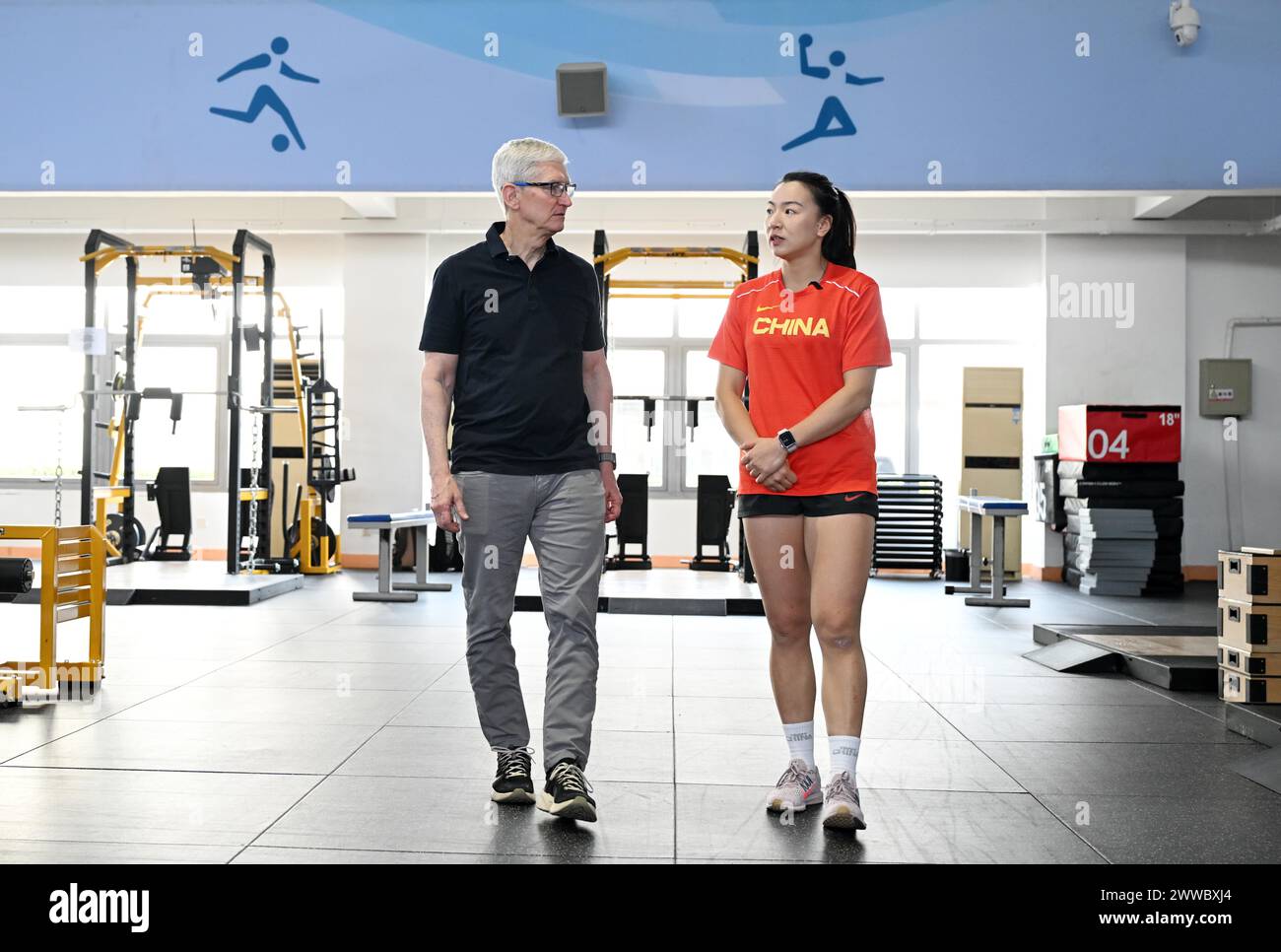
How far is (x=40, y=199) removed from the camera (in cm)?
1105

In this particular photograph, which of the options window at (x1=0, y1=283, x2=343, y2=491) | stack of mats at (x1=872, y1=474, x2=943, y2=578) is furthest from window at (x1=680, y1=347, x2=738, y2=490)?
window at (x1=0, y1=283, x2=343, y2=491)

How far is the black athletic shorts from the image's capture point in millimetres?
2604

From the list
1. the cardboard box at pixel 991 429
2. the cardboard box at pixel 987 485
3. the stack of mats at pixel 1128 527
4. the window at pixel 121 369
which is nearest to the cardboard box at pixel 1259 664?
the stack of mats at pixel 1128 527

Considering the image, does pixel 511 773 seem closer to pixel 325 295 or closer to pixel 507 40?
pixel 507 40

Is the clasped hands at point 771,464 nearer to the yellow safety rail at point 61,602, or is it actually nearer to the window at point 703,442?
the yellow safety rail at point 61,602

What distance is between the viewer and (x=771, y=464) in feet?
8.52

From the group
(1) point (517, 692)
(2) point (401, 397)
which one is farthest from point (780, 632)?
(2) point (401, 397)

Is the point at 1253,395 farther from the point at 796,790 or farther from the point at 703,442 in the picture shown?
the point at 796,790

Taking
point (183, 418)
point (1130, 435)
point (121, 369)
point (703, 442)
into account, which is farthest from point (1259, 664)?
point (121, 369)

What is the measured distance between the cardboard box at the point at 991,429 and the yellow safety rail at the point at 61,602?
8228 mm

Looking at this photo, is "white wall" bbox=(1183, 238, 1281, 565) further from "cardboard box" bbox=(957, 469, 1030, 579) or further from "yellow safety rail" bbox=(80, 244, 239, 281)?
"yellow safety rail" bbox=(80, 244, 239, 281)

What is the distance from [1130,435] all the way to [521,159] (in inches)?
326

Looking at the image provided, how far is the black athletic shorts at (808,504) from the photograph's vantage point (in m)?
2.60

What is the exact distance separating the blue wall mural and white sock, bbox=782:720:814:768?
2538 mm
